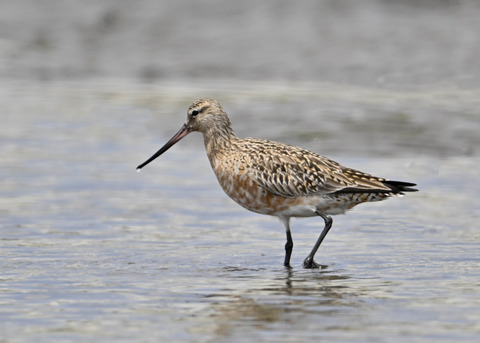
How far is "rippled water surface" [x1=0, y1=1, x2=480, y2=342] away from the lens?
7.15 metres

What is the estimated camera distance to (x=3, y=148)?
46.5 feet

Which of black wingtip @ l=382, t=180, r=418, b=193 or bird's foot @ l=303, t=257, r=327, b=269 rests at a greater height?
black wingtip @ l=382, t=180, r=418, b=193

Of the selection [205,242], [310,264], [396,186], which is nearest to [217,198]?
[205,242]

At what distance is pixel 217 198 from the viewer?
11656 mm

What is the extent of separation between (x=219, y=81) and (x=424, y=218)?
8.44 meters

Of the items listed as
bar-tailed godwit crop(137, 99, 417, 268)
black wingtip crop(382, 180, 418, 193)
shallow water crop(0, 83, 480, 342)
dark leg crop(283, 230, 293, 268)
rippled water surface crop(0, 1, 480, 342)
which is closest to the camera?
shallow water crop(0, 83, 480, 342)

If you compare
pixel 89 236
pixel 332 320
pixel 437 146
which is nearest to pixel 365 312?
pixel 332 320

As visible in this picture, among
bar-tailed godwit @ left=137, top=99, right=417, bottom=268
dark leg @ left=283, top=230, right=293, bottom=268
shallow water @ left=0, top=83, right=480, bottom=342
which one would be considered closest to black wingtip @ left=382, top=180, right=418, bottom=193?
bar-tailed godwit @ left=137, top=99, right=417, bottom=268

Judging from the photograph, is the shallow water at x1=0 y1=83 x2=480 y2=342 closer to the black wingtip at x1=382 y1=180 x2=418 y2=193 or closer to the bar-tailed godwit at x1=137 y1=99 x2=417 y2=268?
the bar-tailed godwit at x1=137 y1=99 x2=417 y2=268

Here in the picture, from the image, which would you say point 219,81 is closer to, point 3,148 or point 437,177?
point 3,148

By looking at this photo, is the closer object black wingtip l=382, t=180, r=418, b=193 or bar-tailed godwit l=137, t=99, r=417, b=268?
black wingtip l=382, t=180, r=418, b=193

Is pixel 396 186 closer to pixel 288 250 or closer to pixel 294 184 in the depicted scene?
pixel 294 184

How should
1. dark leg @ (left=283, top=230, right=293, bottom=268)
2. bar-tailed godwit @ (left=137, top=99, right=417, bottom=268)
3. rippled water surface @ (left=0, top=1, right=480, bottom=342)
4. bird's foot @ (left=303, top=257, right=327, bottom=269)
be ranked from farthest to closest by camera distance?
bar-tailed godwit @ (left=137, top=99, right=417, bottom=268)
dark leg @ (left=283, top=230, right=293, bottom=268)
bird's foot @ (left=303, top=257, right=327, bottom=269)
rippled water surface @ (left=0, top=1, right=480, bottom=342)

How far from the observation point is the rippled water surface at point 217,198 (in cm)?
715
